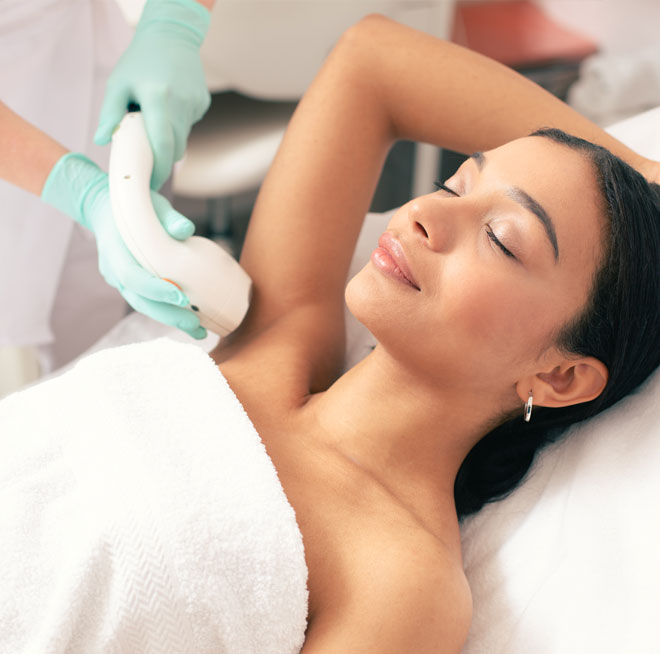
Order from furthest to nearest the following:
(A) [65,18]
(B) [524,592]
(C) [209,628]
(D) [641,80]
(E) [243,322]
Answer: (D) [641,80] < (A) [65,18] < (E) [243,322] < (B) [524,592] < (C) [209,628]

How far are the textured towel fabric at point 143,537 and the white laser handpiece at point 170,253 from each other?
Result: 0.19m

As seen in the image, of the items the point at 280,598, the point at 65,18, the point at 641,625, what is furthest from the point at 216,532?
the point at 65,18

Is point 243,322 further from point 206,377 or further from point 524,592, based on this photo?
point 524,592

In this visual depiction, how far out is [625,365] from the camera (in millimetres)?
1041

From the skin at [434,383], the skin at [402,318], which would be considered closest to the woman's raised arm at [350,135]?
the skin at [402,318]

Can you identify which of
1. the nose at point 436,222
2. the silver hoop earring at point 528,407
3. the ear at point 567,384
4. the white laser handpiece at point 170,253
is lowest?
the white laser handpiece at point 170,253

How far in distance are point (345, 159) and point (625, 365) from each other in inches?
21.4

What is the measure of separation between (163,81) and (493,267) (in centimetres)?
65

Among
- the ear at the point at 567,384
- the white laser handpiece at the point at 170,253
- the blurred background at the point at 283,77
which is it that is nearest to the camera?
the ear at the point at 567,384

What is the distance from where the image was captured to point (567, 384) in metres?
1.05

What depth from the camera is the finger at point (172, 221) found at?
3.81 feet

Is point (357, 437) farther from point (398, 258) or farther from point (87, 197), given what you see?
point (87, 197)

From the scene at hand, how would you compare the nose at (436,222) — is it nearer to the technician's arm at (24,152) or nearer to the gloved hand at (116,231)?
the gloved hand at (116,231)

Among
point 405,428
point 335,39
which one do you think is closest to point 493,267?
point 405,428
